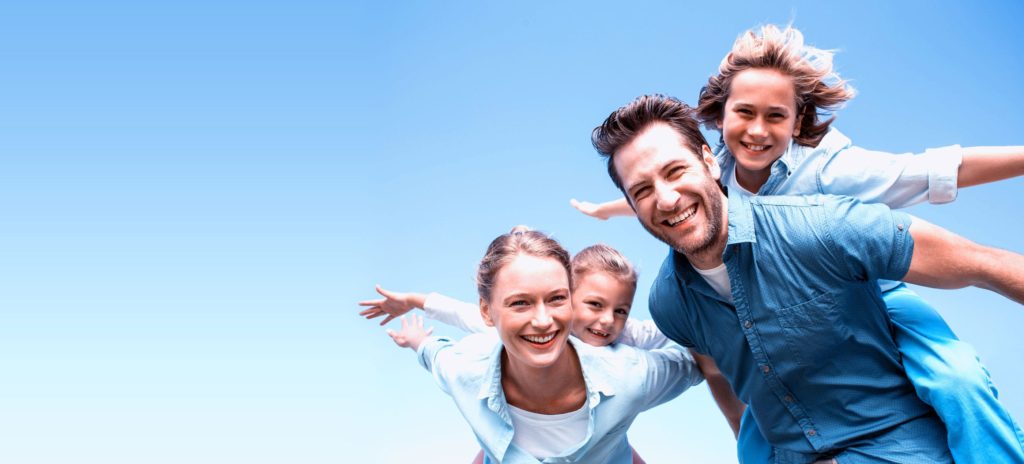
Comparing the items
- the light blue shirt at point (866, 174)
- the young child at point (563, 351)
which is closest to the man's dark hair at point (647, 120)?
the light blue shirt at point (866, 174)

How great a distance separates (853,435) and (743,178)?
Answer: 45.5 inches

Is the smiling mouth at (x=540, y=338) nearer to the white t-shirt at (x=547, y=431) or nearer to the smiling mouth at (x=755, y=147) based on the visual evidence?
the white t-shirt at (x=547, y=431)

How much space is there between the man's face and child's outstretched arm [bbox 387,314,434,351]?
175 cm

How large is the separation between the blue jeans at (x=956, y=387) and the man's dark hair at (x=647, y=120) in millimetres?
962

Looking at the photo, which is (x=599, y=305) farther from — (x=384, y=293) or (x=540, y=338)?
(x=384, y=293)

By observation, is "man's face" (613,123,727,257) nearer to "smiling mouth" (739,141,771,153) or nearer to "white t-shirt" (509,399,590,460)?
"smiling mouth" (739,141,771,153)

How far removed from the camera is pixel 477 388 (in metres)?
3.76

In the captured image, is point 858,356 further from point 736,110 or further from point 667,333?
point 736,110

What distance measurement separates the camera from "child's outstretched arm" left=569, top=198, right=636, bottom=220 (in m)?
4.45

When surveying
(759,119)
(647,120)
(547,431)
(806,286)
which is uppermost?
(647,120)

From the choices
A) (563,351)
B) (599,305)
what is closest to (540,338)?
(563,351)

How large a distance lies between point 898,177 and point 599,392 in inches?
57.0

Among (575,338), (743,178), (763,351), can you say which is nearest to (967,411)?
(763,351)

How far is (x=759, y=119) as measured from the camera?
3.32 metres
